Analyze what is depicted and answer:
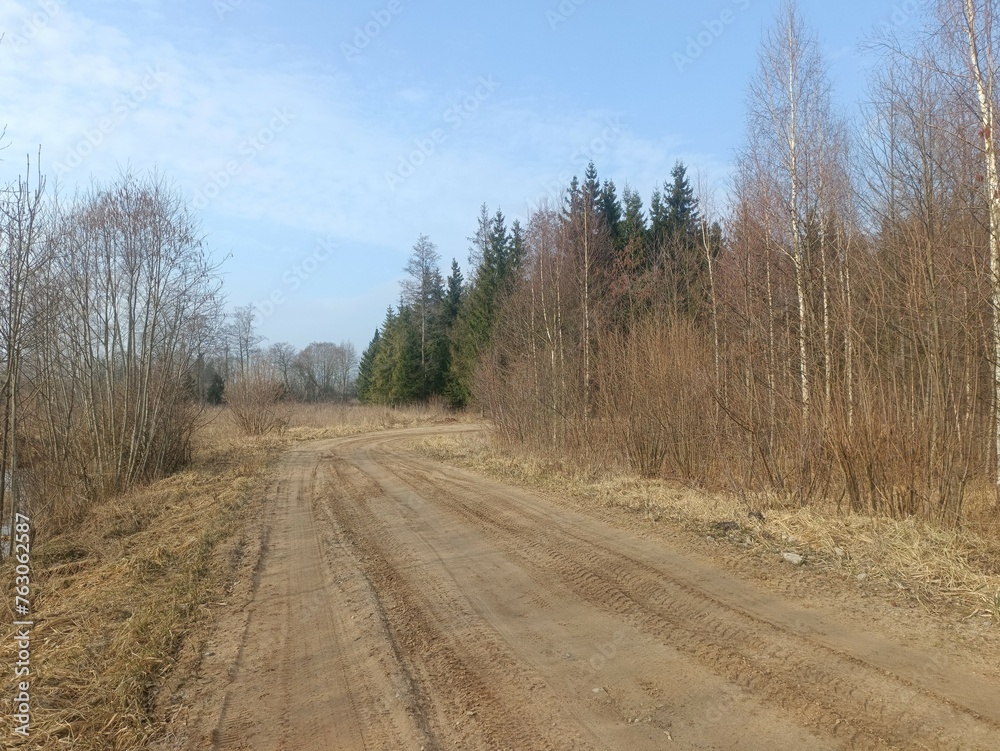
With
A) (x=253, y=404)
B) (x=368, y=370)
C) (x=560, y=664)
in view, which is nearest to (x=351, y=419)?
(x=253, y=404)

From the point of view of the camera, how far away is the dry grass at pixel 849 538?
5770 mm

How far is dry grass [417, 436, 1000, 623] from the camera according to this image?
577cm

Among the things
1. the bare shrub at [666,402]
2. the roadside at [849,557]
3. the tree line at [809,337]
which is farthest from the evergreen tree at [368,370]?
the roadside at [849,557]

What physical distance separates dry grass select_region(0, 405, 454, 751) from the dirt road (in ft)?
1.35

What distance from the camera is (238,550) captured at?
8.53 metres

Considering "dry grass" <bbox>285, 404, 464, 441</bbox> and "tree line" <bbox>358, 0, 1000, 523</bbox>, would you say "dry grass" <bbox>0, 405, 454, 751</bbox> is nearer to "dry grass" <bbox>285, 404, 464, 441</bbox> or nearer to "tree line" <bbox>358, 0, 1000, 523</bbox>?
"tree line" <bbox>358, 0, 1000, 523</bbox>

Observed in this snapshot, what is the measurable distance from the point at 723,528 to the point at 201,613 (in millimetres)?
6238

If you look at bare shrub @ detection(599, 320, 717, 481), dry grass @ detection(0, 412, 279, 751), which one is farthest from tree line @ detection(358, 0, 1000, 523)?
dry grass @ detection(0, 412, 279, 751)

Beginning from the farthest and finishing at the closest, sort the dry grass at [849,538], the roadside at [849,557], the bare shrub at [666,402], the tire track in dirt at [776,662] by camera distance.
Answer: the bare shrub at [666,402]
the dry grass at [849,538]
the roadside at [849,557]
the tire track in dirt at [776,662]

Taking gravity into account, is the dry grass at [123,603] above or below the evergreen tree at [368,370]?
below

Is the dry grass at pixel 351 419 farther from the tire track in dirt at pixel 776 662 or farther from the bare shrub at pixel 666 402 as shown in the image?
the tire track in dirt at pixel 776 662

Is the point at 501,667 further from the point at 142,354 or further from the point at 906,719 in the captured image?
the point at 142,354

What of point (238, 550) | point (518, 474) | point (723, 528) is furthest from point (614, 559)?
point (518, 474)

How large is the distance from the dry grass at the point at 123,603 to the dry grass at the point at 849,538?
5929mm
